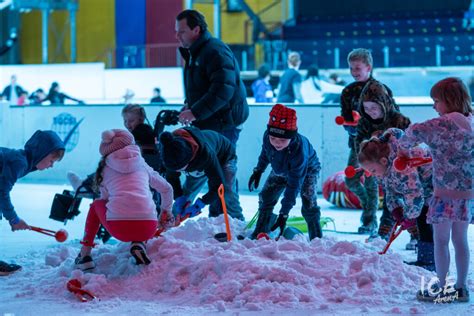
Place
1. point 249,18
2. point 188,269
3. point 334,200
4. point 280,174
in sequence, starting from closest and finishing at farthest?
point 188,269 < point 280,174 < point 334,200 < point 249,18

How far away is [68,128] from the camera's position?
36.9 feet

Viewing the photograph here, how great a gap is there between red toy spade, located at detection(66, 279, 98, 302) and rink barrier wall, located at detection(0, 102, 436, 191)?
534 cm

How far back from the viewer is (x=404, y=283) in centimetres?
447

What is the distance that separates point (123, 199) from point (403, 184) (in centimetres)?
150

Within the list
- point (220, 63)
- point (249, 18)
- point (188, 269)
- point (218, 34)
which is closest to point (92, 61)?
point (249, 18)

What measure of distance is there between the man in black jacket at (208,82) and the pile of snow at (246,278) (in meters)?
1.24

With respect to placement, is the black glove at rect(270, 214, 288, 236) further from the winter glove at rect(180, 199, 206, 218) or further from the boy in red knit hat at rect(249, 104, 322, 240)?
the winter glove at rect(180, 199, 206, 218)

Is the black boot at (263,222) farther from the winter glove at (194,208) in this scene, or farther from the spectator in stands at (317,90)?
the spectator in stands at (317,90)

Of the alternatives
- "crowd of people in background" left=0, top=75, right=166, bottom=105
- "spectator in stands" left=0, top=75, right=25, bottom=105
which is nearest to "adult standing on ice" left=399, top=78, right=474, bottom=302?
"crowd of people in background" left=0, top=75, right=166, bottom=105

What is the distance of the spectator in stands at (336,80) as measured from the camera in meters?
16.6

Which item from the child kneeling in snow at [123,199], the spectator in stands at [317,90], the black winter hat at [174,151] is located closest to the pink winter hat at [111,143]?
the child kneeling in snow at [123,199]

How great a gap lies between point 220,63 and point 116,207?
66.3 inches

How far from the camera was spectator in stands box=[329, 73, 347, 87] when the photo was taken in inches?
655

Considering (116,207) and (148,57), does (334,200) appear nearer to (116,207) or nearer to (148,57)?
(116,207)
